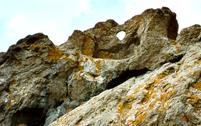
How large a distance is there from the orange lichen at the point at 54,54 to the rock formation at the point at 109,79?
68 millimetres

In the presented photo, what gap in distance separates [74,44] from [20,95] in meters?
8.64

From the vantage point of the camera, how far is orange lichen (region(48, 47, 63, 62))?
30.3 meters

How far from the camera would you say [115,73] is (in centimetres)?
2745

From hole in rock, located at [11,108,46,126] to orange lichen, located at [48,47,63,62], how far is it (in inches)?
162

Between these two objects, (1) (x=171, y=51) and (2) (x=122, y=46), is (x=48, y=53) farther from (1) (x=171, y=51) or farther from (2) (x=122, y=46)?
(1) (x=171, y=51)

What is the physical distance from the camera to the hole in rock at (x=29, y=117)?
2758 cm

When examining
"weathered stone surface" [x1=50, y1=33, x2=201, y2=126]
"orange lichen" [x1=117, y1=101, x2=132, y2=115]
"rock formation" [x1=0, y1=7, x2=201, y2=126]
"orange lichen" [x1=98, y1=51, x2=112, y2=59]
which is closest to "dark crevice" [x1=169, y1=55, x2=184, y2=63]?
"rock formation" [x1=0, y1=7, x2=201, y2=126]

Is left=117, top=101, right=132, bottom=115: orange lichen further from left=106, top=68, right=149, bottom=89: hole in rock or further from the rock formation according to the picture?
left=106, top=68, right=149, bottom=89: hole in rock

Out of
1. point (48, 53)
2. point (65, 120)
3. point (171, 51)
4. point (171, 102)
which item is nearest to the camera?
point (171, 102)

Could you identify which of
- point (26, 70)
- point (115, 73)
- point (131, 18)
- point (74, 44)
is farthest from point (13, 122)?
point (131, 18)

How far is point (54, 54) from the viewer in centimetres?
3078

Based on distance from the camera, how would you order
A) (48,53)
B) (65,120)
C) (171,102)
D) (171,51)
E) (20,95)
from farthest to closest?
(48,53) < (20,95) < (171,51) < (65,120) < (171,102)

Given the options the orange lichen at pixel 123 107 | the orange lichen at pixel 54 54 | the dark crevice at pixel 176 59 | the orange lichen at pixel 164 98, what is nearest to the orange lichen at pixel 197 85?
the orange lichen at pixel 164 98

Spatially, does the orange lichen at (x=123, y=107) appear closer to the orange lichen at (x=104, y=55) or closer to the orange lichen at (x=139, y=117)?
the orange lichen at (x=139, y=117)
